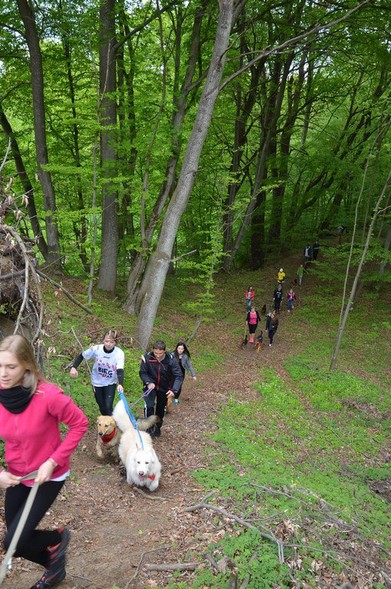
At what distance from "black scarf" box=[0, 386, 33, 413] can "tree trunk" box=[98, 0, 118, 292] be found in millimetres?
10125

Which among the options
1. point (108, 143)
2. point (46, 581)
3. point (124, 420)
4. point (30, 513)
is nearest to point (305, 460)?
point (124, 420)

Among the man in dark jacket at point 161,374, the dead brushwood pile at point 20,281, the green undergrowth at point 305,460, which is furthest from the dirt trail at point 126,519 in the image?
the dead brushwood pile at point 20,281

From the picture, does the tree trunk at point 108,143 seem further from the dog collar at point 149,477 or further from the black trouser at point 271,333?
the dog collar at point 149,477

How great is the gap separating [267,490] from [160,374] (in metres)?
2.40

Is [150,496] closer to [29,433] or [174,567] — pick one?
[174,567]

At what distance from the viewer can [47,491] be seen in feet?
9.14

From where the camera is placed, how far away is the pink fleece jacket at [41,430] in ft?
8.75

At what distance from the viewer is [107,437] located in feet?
19.8

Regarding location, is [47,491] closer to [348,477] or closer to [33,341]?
[33,341]

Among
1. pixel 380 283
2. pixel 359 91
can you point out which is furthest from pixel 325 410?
pixel 359 91

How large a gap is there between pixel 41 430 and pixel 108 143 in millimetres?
12406

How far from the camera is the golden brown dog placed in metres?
5.85

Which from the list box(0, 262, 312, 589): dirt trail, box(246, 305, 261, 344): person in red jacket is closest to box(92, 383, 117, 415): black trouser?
box(0, 262, 312, 589): dirt trail

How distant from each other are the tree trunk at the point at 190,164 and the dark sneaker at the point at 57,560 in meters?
8.31
